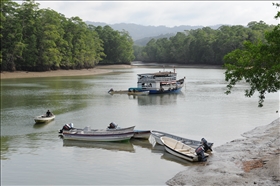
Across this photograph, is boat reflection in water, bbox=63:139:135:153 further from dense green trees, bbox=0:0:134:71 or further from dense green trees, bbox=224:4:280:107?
dense green trees, bbox=0:0:134:71

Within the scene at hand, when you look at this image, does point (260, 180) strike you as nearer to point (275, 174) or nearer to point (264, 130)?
point (275, 174)

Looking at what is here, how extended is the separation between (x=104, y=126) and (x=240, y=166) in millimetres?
15181

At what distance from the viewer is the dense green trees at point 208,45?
12988 cm

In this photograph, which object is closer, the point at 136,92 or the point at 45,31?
the point at 136,92

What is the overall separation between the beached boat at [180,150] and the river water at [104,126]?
386 mm

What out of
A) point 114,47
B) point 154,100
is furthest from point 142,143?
point 114,47

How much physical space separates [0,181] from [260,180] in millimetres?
13119

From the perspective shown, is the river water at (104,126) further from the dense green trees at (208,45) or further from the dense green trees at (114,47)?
the dense green trees at (114,47)

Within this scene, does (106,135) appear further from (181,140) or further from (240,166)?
(240,166)

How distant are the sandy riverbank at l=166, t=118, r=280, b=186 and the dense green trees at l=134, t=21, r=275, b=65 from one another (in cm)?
10149

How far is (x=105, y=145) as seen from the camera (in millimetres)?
25562

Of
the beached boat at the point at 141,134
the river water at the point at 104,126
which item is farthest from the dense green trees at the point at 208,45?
the beached boat at the point at 141,134

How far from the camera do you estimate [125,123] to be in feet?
108

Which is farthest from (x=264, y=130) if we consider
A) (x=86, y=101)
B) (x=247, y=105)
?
(x=86, y=101)
